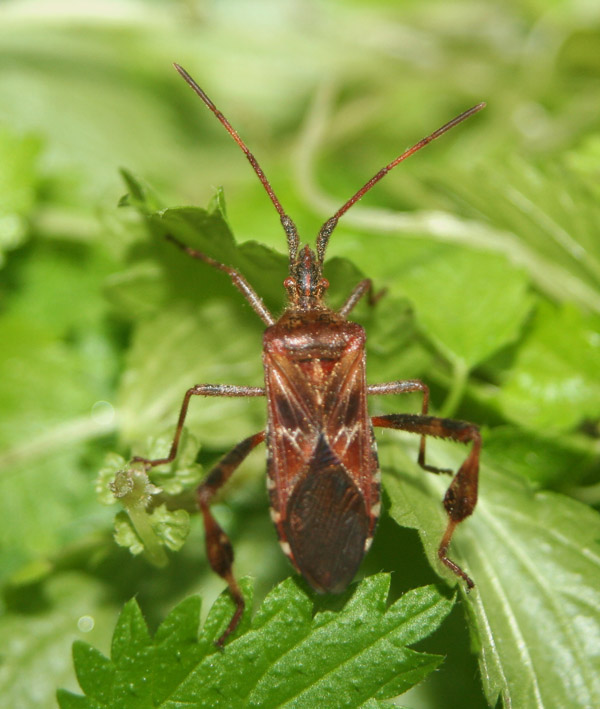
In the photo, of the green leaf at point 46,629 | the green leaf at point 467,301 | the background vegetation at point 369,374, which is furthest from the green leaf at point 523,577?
the green leaf at point 46,629

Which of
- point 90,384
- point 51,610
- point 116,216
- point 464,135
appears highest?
point 464,135

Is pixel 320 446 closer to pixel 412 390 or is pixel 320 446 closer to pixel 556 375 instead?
pixel 412 390

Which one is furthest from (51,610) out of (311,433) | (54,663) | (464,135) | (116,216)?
(464,135)

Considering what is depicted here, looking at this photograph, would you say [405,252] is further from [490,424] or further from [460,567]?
[460,567]

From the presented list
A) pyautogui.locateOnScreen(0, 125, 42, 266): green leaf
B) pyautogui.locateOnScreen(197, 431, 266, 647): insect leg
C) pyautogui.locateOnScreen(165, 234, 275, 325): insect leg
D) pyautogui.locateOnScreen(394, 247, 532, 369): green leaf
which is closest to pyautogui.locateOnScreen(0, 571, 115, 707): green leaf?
pyautogui.locateOnScreen(197, 431, 266, 647): insect leg

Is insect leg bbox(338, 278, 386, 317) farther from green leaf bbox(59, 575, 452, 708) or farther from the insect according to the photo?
green leaf bbox(59, 575, 452, 708)

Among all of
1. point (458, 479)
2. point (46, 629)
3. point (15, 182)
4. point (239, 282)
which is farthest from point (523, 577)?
point (15, 182)

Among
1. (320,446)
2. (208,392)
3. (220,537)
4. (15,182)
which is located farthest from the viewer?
(15,182)
